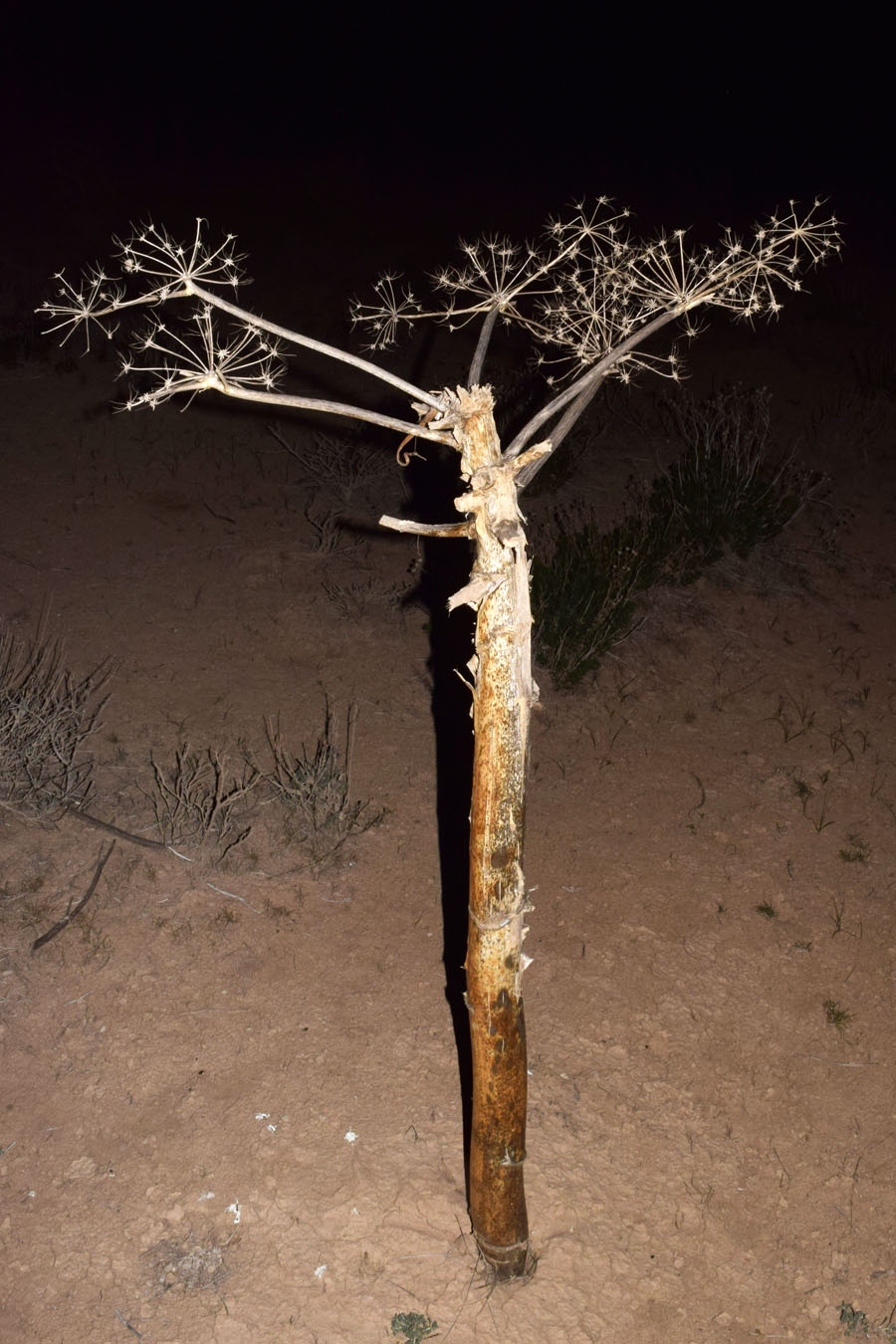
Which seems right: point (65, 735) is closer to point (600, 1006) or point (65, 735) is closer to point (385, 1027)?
point (385, 1027)

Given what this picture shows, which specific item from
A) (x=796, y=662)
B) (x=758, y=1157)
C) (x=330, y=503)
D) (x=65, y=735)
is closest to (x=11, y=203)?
(x=330, y=503)

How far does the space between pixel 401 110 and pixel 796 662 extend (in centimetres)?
1060

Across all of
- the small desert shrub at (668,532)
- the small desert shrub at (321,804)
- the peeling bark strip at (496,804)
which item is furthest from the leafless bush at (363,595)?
the peeling bark strip at (496,804)

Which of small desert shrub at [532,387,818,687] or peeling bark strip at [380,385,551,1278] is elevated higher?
small desert shrub at [532,387,818,687]

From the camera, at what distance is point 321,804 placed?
3592 mm

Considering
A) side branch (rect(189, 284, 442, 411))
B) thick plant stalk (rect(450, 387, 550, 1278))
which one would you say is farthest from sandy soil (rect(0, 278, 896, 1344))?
side branch (rect(189, 284, 442, 411))

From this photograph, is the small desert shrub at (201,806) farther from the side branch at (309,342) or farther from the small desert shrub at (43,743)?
the side branch at (309,342)

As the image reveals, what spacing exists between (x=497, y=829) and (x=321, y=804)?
1.79m

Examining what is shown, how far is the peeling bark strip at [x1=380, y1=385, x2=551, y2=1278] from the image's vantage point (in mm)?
1655

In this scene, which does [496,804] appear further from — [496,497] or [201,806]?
[201,806]

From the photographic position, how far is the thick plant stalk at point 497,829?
5.44 ft

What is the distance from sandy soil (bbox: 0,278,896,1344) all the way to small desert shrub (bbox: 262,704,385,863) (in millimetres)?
77

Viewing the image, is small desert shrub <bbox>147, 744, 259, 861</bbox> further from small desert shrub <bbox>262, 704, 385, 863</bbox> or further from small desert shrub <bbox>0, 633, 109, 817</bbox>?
small desert shrub <bbox>0, 633, 109, 817</bbox>

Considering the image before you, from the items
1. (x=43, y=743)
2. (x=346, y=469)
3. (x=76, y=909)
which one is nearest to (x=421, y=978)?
(x=76, y=909)
